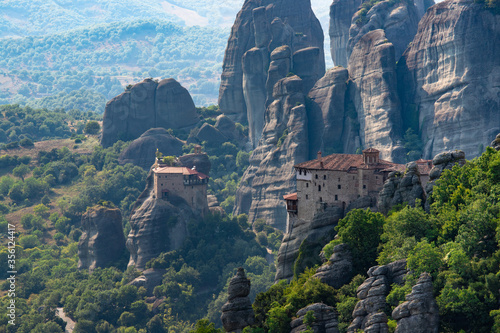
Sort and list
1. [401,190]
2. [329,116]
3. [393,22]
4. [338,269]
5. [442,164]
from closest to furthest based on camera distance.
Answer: [338,269] < [442,164] < [401,190] < [329,116] < [393,22]

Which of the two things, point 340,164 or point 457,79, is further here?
point 457,79

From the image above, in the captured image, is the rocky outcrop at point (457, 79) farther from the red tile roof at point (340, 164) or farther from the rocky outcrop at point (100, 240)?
the red tile roof at point (340, 164)

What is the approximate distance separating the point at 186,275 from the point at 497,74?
58.6 m

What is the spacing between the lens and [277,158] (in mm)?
174250

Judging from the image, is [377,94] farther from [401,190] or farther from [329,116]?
[401,190]

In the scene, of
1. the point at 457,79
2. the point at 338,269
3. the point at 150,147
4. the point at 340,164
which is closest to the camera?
the point at 338,269

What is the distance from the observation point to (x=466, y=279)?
69.6 metres

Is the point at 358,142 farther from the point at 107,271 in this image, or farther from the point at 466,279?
the point at 466,279

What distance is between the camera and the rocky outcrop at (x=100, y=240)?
156 m

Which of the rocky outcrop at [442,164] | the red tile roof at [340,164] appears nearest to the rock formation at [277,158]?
the red tile roof at [340,164]

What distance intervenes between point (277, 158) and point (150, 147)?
107 feet

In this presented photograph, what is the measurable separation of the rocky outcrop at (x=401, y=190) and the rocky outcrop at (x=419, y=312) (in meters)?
19.0

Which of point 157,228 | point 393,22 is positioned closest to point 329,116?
point 393,22

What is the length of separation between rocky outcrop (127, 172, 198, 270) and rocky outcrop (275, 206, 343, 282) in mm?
49988
